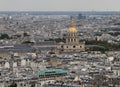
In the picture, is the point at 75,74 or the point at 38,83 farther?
the point at 75,74

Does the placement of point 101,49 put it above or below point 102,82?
below

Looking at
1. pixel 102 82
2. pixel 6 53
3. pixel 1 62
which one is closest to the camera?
pixel 102 82

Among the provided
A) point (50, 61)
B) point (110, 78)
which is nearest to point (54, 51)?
point (50, 61)

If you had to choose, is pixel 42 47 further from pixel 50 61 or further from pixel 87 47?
pixel 50 61

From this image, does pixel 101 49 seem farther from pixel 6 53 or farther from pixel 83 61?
pixel 83 61

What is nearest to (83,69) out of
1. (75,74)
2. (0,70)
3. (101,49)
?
(75,74)

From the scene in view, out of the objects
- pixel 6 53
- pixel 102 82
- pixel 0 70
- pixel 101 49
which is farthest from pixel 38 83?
pixel 101 49

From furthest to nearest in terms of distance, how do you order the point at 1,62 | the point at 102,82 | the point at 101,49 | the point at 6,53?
the point at 101,49
the point at 6,53
the point at 1,62
the point at 102,82

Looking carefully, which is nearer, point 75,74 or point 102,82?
point 102,82

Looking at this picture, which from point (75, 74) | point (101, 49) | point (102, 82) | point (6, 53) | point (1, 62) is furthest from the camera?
point (101, 49)
